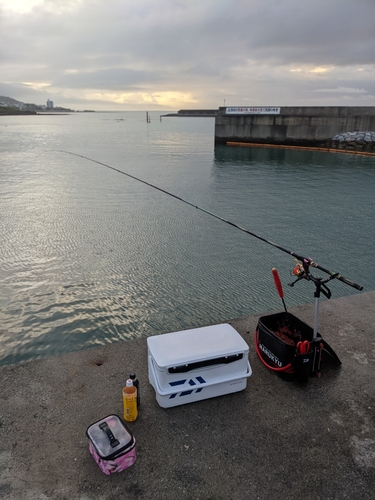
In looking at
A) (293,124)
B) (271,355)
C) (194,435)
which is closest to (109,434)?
(194,435)

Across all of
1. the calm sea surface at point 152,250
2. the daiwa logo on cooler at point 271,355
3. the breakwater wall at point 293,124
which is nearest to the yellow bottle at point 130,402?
the daiwa logo on cooler at point 271,355

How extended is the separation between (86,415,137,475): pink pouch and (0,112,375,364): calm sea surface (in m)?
2.34

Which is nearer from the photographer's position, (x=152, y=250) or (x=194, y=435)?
(x=194, y=435)

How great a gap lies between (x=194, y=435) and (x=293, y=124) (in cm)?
3223

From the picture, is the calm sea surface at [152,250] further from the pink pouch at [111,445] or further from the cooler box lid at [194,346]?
the pink pouch at [111,445]

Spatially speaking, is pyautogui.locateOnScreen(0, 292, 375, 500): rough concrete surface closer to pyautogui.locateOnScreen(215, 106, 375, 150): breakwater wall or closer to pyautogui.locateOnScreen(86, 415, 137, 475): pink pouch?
pyautogui.locateOnScreen(86, 415, 137, 475): pink pouch

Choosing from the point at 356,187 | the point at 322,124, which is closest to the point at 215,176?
the point at 356,187

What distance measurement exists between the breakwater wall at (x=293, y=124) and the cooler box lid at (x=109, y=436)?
31033 millimetres

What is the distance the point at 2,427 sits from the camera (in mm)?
2908

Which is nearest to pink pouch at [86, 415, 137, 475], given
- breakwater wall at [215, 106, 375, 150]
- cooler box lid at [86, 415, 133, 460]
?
cooler box lid at [86, 415, 133, 460]

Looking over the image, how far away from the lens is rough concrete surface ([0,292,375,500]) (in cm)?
248

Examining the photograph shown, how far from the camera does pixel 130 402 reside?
2920mm

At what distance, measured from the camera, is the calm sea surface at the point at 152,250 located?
5.58m

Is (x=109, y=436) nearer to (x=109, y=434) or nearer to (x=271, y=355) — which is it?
(x=109, y=434)
